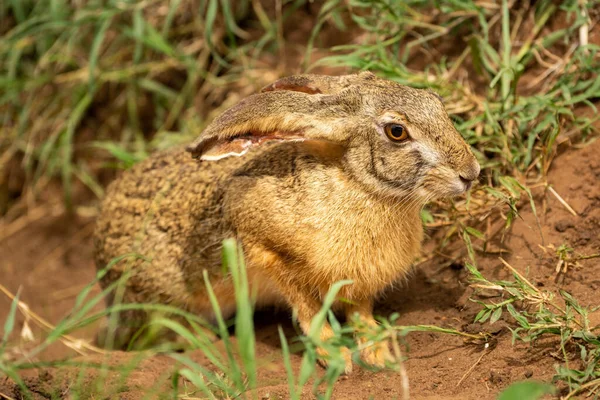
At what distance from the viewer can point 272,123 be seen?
384 cm

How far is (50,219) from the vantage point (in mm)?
7047

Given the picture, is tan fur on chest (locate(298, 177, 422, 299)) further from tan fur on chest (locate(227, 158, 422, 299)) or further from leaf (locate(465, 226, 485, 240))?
leaf (locate(465, 226, 485, 240))

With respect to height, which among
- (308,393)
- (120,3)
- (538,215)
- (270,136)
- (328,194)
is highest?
(120,3)

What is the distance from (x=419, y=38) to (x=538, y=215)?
1605 mm

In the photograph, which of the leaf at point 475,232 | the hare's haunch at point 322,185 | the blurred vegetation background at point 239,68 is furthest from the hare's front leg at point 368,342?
the blurred vegetation background at point 239,68

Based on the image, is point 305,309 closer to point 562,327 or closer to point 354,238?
point 354,238

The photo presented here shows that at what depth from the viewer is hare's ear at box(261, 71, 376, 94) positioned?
413cm

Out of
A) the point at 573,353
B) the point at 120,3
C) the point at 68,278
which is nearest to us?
the point at 573,353

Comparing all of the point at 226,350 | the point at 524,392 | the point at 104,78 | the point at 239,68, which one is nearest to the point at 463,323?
the point at 226,350

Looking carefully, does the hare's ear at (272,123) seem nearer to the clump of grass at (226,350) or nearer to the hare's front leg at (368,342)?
the clump of grass at (226,350)

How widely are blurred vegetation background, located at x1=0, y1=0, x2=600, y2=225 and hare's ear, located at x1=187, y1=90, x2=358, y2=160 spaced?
38.3 inches

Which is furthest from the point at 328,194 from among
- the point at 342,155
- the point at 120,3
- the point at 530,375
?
the point at 120,3

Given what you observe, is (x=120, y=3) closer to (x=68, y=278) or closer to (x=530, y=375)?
(x=68, y=278)

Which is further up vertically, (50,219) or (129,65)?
(129,65)
